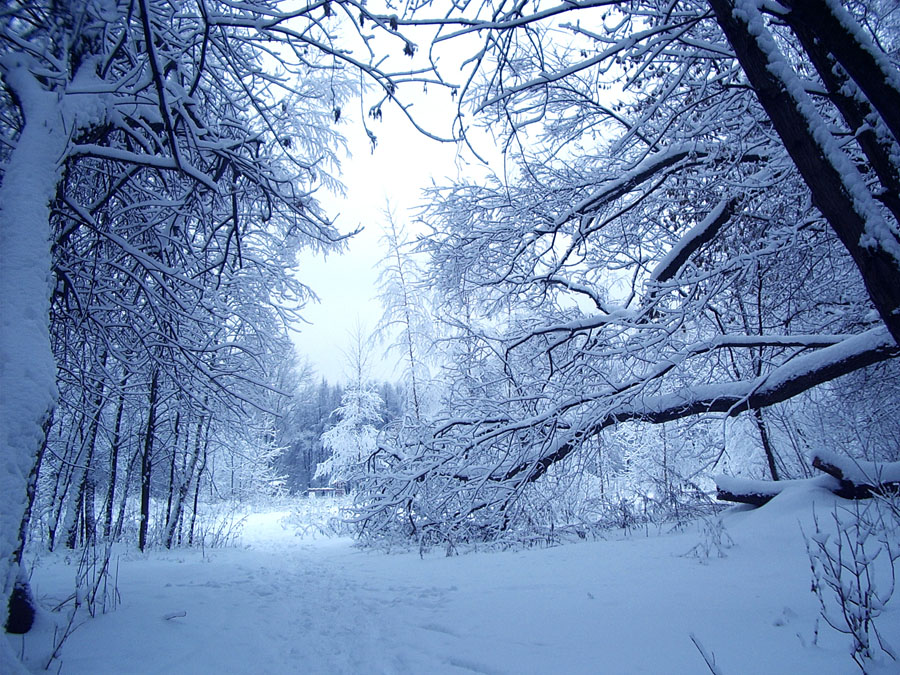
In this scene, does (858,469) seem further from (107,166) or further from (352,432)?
(352,432)

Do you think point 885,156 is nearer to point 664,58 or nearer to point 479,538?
point 664,58

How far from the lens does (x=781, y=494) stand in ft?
14.8

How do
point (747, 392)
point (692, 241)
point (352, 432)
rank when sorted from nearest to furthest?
point (747, 392), point (692, 241), point (352, 432)

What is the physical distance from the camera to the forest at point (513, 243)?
241cm

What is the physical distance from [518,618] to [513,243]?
4.80 meters

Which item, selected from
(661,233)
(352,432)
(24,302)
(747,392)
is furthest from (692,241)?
(352,432)

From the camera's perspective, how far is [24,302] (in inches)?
93.5

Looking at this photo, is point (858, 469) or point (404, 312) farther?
point (404, 312)

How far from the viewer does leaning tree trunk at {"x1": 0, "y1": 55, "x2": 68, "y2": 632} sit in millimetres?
2098

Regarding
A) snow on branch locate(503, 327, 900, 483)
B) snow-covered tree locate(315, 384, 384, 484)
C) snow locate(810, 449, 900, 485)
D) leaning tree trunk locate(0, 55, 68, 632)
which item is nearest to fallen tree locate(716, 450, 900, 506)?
snow locate(810, 449, 900, 485)

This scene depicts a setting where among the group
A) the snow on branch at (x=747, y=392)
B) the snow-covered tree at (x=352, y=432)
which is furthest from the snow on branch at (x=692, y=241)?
the snow-covered tree at (x=352, y=432)

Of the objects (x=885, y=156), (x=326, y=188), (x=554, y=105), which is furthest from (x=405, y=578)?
(x=326, y=188)

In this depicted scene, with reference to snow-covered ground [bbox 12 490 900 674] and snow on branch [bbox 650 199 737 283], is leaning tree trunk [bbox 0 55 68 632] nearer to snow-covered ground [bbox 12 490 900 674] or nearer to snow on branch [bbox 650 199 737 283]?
snow-covered ground [bbox 12 490 900 674]

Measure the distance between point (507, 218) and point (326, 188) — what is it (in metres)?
4.41
